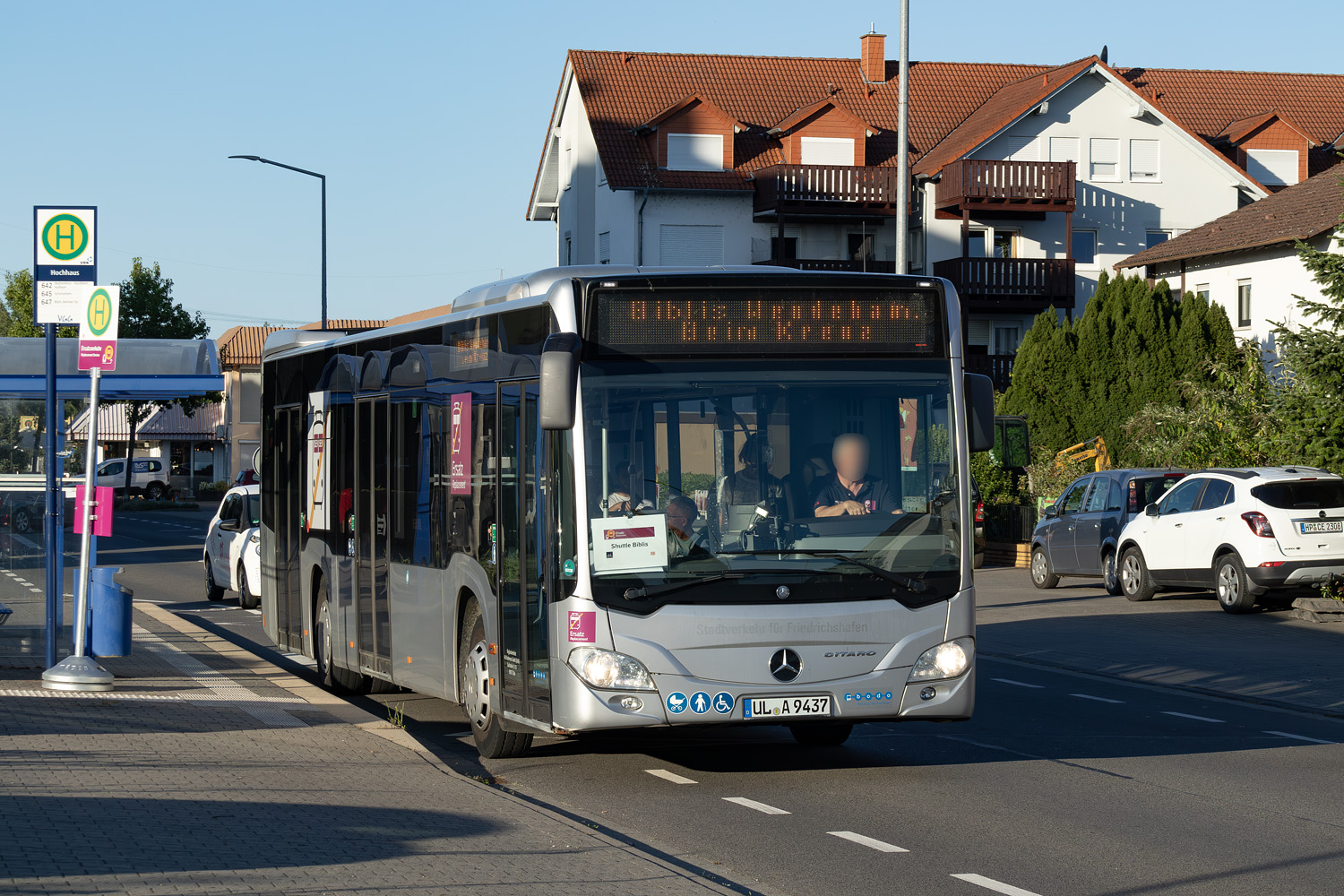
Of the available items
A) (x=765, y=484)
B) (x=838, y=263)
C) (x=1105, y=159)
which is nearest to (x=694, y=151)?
(x=838, y=263)

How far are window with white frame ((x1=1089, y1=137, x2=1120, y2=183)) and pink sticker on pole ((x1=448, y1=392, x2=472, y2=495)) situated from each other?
48758mm

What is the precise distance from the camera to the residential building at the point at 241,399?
9494 cm

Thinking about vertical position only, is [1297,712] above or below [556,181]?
below

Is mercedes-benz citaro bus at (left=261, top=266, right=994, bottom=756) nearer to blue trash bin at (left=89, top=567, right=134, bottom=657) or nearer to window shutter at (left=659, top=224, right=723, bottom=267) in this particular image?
blue trash bin at (left=89, top=567, right=134, bottom=657)

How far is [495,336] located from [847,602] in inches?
108

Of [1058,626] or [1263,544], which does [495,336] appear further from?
[1263,544]

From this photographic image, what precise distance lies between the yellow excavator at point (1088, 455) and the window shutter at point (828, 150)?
1983cm

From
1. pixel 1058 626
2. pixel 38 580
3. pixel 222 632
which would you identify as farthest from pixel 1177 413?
pixel 38 580

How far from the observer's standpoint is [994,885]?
7246mm

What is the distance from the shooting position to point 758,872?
7.50 m

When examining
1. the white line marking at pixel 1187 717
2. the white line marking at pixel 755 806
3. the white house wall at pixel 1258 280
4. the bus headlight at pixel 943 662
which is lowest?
the white line marking at pixel 1187 717

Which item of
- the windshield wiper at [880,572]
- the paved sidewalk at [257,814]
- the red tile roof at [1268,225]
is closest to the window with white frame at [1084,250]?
the red tile roof at [1268,225]

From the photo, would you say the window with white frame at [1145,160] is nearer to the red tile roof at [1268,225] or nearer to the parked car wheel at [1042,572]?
the red tile roof at [1268,225]

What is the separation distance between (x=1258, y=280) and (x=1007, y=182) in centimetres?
1036
